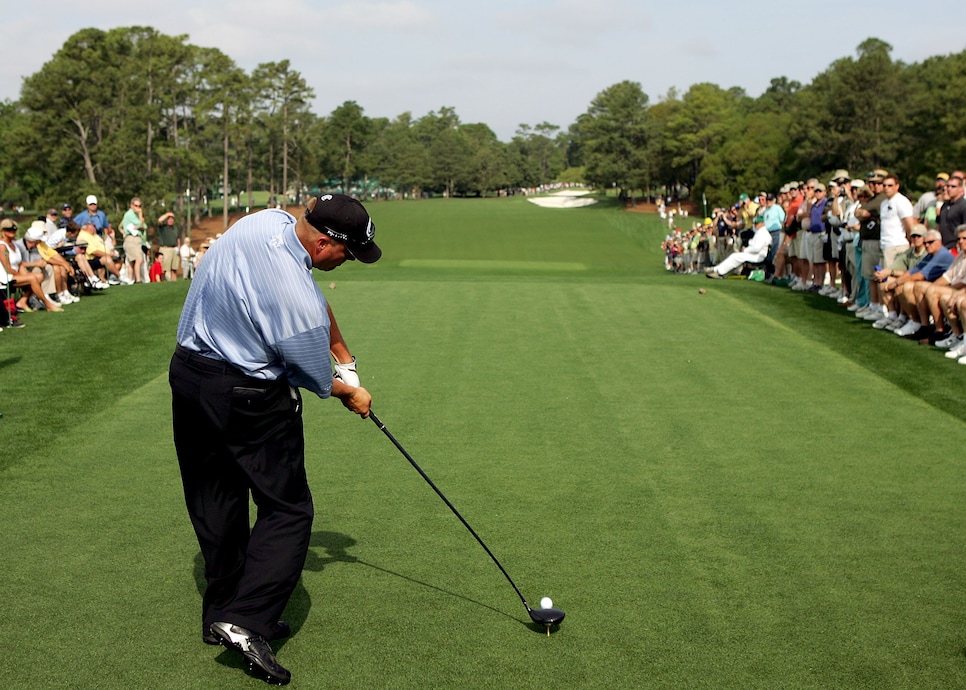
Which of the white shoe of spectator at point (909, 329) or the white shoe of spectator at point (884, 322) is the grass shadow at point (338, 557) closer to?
the white shoe of spectator at point (909, 329)

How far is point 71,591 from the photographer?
183 inches

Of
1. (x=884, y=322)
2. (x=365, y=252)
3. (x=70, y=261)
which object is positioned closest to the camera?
(x=365, y=252)

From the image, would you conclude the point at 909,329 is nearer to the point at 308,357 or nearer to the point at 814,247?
the point at 814,247

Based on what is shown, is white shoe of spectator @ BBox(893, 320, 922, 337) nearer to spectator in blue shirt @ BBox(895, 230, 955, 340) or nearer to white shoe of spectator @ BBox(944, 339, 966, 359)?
spectator in blue shirt @ BBox(895, 230, 955, 340)

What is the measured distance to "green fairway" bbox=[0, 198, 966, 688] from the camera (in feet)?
13.2

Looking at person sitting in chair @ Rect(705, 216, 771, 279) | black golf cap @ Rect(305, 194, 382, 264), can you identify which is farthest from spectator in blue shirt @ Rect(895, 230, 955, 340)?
black golf cap @ Rect(305, 194, 382, 264)

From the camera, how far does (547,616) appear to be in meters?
4.21

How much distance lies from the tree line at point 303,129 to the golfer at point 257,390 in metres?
60.3

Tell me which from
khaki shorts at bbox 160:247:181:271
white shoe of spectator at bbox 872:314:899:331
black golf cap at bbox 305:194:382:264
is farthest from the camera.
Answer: khaki shorts at bbox 160:247:181:271

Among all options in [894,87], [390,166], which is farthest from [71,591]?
[390,166]

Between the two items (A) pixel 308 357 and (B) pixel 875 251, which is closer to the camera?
(A) pixel 308 357

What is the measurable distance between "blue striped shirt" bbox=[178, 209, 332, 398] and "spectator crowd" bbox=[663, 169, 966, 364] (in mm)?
8999


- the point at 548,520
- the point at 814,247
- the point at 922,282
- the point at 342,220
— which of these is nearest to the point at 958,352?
the point at 922,282

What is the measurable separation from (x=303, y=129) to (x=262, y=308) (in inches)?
3971
